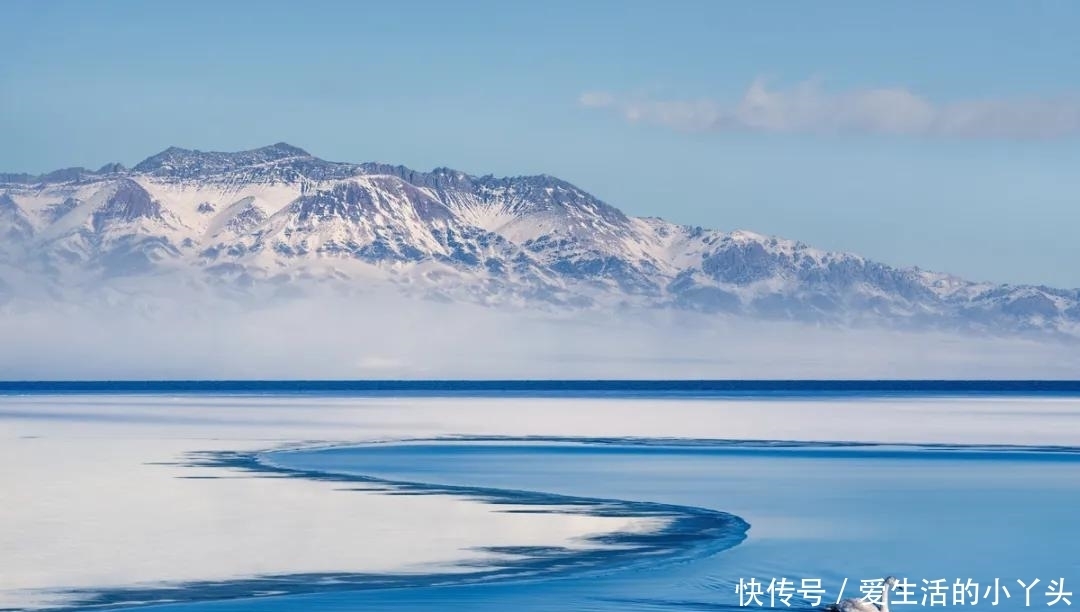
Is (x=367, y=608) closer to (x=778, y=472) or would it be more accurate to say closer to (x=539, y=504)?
(x=539, y=504)

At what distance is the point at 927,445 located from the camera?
65.8 meters

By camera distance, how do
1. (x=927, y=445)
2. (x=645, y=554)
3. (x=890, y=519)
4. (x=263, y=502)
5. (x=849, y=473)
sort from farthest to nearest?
(x=927, y=445), (x=849, y=473), (x=263, y=502), (x=890, y=519), (x=645, y=554)

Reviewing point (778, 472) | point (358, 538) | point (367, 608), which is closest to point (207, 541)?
point (358, 538)

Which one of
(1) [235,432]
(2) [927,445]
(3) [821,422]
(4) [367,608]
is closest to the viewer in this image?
(4) [367,608]

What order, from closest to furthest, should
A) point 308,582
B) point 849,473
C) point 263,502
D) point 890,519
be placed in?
1. point 308,582
2. point 890,519
3. point 263,502
4. point 849,473

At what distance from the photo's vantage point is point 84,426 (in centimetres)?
8244

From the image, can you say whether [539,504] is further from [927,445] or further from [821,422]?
[821,422]

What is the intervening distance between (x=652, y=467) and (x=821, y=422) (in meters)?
44.4

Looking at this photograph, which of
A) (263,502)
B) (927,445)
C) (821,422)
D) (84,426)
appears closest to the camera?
(263,502)

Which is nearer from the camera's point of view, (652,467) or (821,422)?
(652,467)

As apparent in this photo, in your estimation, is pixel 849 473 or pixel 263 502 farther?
pixel 849 473

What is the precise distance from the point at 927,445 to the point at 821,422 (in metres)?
28.3

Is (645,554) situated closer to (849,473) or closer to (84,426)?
(849,473)

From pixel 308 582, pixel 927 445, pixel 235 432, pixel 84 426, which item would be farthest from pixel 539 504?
pixel 84 426
